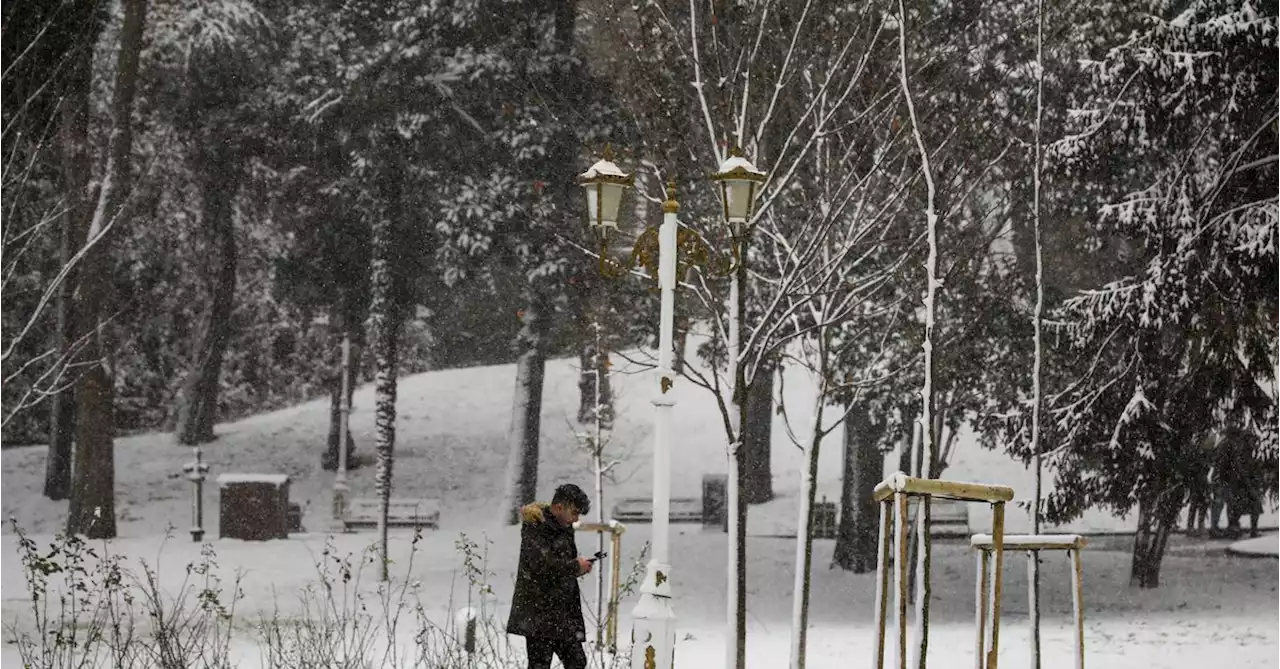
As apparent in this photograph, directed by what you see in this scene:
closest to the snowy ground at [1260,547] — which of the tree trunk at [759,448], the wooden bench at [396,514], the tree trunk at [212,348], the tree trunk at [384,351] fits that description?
the tree trunk at [759,448]

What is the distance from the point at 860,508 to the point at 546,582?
10738mm

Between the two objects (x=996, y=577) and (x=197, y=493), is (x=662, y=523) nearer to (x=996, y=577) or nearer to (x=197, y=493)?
(x=996, y=577)

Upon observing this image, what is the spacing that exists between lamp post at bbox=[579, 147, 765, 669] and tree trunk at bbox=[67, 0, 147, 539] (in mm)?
10798

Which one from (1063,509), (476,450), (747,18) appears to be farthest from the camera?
(476,450)

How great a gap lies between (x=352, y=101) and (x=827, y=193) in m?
9.50

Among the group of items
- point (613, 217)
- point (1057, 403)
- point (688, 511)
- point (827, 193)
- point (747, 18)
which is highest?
point (747, 18)

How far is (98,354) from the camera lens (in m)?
17.6

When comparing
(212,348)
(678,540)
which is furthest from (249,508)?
(678,540)

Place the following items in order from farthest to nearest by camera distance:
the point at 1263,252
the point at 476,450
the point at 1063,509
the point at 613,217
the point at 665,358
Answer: the point at 476,450 → the point at 1063,509 → the point at 1263,252 → the point at 613,217 → the point at 665,358

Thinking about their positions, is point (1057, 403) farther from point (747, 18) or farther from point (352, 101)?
point (352, 101)

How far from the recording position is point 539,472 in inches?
850

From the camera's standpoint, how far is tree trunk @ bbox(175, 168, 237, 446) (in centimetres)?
2109

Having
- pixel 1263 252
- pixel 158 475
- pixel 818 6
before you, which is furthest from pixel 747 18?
pixel 158 475

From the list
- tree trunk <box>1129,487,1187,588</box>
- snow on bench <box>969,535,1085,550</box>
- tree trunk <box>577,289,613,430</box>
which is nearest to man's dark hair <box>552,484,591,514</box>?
snow on bench <box>969,535,1085,550</box>
